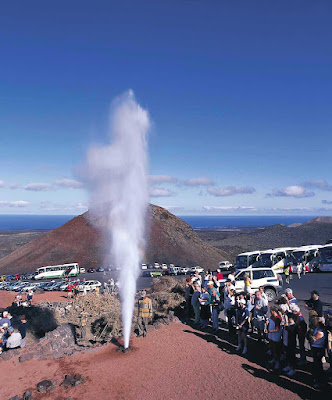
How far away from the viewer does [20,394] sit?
8.05m

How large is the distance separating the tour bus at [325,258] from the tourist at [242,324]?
834 inches

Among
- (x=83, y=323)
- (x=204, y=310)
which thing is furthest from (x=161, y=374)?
(x=83, y=323)

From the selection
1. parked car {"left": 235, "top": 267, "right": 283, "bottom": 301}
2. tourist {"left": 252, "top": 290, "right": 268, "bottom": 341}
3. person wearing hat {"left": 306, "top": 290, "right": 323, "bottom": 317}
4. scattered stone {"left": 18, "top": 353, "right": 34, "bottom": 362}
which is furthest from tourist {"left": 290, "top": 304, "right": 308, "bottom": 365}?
scattered stone {"left": 18, "top": 353, "right": 34, "bottom": 362}

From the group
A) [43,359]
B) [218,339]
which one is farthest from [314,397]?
[43,359]

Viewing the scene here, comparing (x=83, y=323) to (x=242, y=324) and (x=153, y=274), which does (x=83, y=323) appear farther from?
(x=153, y=274)

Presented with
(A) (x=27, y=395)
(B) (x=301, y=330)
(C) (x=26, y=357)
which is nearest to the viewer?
(A) (x=27, y=395)

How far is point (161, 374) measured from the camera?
862 cm

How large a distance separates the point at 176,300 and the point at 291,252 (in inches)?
651

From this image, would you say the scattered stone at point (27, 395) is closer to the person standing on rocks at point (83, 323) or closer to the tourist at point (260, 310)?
the person standing on rocks at point (83, 323)

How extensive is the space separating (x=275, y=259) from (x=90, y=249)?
39.6 m

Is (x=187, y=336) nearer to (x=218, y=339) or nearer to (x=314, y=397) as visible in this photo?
(x=218, y=339)

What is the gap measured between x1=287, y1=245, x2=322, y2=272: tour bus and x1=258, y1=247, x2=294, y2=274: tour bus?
0.52m

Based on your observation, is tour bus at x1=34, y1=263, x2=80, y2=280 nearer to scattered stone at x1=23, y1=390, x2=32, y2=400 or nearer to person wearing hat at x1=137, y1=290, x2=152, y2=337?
person wearing hat at x1=137, y1=290, x2=152, y2=337

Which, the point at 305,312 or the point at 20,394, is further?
the point at 305,312
